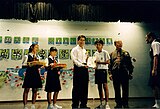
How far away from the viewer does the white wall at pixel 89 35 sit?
7.02 meters

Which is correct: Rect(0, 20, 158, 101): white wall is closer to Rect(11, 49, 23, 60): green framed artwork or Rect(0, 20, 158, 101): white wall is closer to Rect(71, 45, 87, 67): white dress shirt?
Rect(11, 49, 23, 60): green framed artwork

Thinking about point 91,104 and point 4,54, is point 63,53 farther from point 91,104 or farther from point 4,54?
point 91,104

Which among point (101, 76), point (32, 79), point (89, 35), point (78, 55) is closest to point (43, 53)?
point (89, 35)

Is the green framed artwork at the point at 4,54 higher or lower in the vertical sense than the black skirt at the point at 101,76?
higher

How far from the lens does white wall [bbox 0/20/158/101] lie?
7.02 m

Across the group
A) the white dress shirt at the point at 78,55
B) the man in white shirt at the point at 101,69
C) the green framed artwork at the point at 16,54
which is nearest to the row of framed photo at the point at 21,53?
the green framed artwork at the point at 16,54

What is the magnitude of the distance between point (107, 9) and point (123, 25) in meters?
1.45

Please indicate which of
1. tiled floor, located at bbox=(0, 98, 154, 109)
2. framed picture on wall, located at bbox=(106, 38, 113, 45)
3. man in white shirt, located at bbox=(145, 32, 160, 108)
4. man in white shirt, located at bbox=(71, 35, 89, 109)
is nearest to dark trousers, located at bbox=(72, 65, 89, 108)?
man in white shirt, located at bbox=(71, 35, 89, 109)

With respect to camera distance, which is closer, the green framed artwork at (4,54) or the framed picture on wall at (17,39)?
the green framed artwork at (4,54)

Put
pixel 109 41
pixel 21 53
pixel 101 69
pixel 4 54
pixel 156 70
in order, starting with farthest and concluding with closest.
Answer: pixel 109 41, pixel 21 53, pixel 4 54, pixel 101 69, pixel 156 70

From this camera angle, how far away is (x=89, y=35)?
7.41 meters

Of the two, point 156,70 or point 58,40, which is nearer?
point 156,70

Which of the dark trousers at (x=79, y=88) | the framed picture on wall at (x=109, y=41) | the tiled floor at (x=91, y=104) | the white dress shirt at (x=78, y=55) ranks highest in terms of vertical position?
the framed picture on wall at (x=109, y=41)

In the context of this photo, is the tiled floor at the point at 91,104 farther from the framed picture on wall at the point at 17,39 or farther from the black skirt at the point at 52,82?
the framed picture on wall at the point at 17,39
